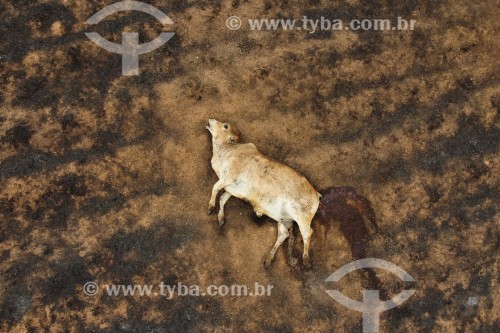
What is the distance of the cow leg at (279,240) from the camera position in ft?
23.8

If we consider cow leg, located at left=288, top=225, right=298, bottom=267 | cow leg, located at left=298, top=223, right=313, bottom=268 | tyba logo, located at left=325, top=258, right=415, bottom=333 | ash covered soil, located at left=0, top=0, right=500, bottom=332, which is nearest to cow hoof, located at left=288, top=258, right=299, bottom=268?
cow leg, located at left=288, top=225, right=298, bottom=267

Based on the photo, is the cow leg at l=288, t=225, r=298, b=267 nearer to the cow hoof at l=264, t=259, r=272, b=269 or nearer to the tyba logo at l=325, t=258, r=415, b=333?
the cow hoof at l=264, t=259, r=272, b=269

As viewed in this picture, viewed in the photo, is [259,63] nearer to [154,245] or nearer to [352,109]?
[352,109]

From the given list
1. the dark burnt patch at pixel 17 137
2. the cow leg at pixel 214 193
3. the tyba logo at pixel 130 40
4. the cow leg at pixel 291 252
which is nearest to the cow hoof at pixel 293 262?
the cow leg at pixel 291 252

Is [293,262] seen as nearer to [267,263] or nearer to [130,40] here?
[267,263]

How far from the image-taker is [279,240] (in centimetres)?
726

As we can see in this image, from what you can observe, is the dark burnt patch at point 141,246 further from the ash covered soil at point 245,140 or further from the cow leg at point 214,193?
the cow leg at point 214,193

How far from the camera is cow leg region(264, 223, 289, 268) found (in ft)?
23.8

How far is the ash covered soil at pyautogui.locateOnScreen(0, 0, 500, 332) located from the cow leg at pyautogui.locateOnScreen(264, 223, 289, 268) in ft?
0.44

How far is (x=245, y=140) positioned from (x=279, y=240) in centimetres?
171

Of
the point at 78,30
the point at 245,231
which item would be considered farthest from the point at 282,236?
the point at 78,30

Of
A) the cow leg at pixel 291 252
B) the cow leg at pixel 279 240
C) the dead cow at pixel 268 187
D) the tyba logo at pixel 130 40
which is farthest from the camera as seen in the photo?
the tyba logo at pixel 130 40

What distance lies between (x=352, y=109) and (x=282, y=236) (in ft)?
8.05

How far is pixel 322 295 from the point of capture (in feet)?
24.1
